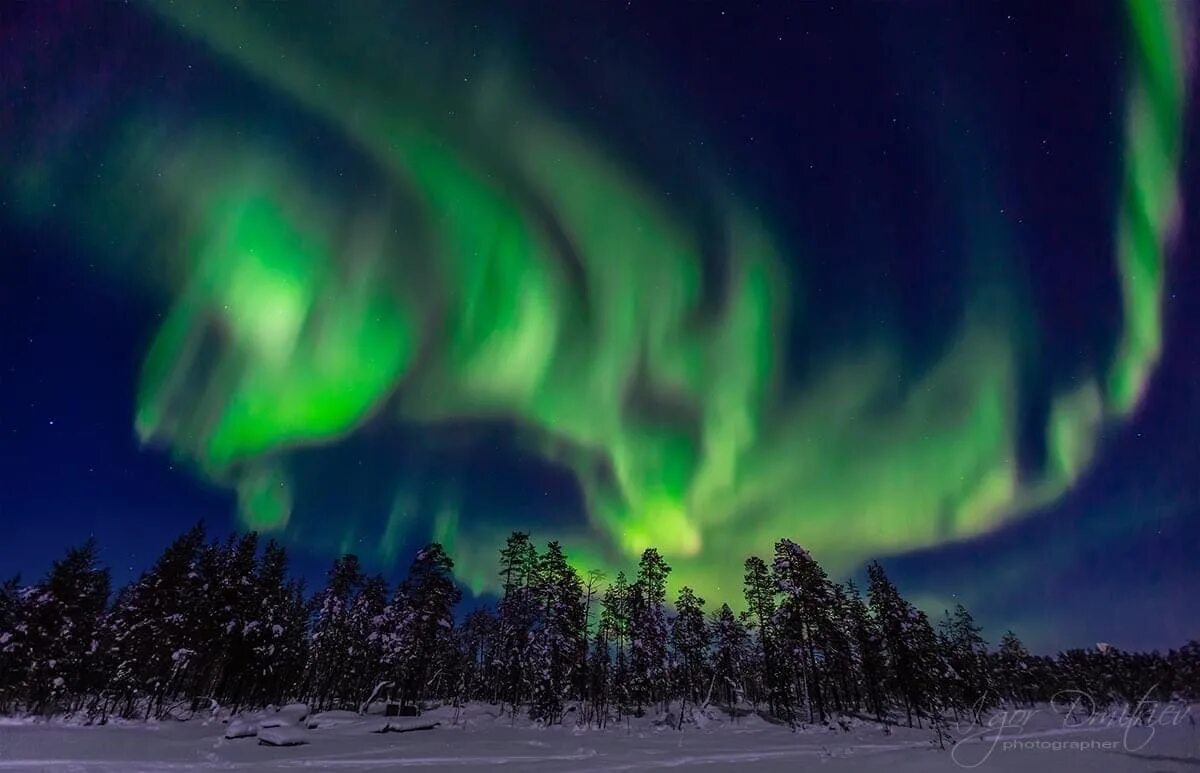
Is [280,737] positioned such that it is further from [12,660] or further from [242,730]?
[12,660]

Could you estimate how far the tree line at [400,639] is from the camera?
4191 centimetres

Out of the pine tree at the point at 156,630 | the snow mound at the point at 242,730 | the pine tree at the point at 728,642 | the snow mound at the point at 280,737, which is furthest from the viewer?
the pine tree at the point at 728,642

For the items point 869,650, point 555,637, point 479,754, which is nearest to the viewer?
point 479,754

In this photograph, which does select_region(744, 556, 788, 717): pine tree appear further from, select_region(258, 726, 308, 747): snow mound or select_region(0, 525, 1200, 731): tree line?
select_region(258, 726, 308, 747): snow mound

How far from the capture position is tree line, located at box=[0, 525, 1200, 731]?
137ft

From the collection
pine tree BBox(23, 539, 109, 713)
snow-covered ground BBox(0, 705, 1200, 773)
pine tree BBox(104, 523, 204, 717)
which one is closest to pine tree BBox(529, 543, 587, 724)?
snow-covered ground BBox(0, 705, 1200, 773)

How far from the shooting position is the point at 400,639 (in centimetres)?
4344

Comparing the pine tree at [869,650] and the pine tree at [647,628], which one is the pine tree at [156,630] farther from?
the pine tree at [869,650]

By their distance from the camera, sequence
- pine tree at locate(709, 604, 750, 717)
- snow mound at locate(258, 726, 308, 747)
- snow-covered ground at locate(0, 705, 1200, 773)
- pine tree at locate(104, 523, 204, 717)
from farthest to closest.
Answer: pine tree at locate(709, 604, 750, 717), pine tree at locate(104, 523, 204, 717), snow mound at locate(258, 726, 308, 747), snow-covered ground at locate(0, 705, 1200, 773)

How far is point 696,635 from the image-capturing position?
6275 centimetres

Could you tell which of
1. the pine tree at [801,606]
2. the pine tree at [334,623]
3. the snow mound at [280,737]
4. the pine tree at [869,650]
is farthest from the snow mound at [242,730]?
the pine tree at [869,650]

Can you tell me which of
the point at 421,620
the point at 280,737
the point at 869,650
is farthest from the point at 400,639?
the point at 869,650

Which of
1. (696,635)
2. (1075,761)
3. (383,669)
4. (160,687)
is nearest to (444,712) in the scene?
(383,669)

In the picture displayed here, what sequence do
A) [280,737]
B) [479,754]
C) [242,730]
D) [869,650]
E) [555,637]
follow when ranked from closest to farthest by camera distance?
1. [479,754]
2. [280,737]
3. [242,730]
4. [555,637]
5. [869,650]
